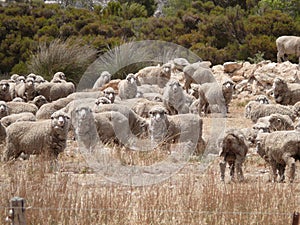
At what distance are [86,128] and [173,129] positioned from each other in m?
1.69

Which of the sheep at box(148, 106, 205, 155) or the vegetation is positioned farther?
the vegetation

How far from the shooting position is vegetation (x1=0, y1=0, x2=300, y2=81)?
96.7 ft

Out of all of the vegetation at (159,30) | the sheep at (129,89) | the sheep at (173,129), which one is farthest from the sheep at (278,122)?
the vegetation at (159,30)

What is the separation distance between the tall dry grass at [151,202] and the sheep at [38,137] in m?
2.31

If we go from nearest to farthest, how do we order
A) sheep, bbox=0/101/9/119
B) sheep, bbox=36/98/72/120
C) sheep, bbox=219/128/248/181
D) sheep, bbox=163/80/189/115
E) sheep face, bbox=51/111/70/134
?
sheep, bbox=219/128/248/181
sheep face, bbox=51/111/70/134
sheep, bbox=0/101/9/119
sheep, bbox=36/98/72/120
sheep, bbox=163/80/189/115

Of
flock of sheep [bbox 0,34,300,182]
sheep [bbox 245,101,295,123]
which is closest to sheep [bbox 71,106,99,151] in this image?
flock of sheep [bbox 0,34,300,182]

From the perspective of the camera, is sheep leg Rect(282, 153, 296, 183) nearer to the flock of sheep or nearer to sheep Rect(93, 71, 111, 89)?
the flock of sheep

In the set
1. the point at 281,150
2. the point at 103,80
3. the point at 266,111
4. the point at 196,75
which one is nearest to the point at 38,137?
the point at 281,150

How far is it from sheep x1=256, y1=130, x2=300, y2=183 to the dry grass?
2.34 ft

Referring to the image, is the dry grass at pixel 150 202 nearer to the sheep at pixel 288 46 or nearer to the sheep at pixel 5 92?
the sheep at pixel 5 92

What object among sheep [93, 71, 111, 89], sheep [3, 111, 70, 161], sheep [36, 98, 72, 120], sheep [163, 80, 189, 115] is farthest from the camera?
sheep [93, 71, 111, 89]

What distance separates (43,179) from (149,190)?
4.60ft

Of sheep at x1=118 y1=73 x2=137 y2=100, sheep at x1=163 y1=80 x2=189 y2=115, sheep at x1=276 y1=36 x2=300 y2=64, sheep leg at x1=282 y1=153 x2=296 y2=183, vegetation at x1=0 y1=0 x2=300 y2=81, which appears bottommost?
sheep leg at x1=282 y1=153 x2=296 y2=183

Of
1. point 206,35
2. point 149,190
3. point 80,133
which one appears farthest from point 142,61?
point 149,190
